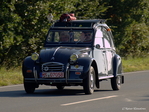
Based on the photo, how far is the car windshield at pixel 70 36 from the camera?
1415 cm

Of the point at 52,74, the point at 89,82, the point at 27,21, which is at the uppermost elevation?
the point at 27,21

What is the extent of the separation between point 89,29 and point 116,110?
4.80 m

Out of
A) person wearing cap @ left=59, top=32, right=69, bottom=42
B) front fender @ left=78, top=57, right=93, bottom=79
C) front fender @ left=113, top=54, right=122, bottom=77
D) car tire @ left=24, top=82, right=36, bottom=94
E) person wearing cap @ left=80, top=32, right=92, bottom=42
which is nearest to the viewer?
front fender @ left=78, top=57, right=93, bottom=79

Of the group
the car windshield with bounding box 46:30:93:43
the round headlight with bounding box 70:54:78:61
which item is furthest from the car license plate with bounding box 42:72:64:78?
the car windshield with bounding box 46:30:93:43

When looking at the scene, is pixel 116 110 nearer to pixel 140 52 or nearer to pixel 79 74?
pixel 79 74

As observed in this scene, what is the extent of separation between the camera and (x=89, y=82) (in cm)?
1268

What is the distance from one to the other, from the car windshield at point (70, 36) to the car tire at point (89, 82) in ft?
4.59

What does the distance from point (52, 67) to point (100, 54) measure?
1.78 metres

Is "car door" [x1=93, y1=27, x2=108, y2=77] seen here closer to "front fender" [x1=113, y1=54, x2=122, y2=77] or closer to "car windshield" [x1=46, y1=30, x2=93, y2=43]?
"car windshield" [x1=46, y1=30, x2=93, y2=43]

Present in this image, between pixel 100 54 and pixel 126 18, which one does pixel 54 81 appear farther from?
pixel 126 18

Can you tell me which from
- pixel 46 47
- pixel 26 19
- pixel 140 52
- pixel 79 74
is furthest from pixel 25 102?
pixel 140 52

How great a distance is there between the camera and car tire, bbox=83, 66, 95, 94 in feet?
41.4

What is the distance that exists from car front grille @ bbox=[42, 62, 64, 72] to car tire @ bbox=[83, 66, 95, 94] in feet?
2.26

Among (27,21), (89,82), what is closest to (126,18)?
(27,21)
